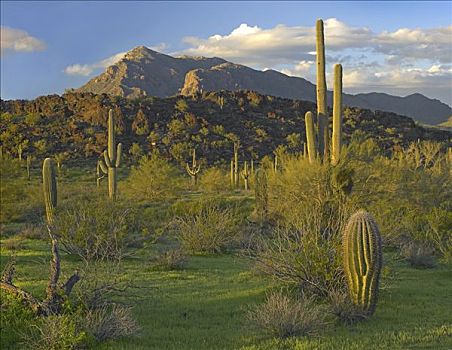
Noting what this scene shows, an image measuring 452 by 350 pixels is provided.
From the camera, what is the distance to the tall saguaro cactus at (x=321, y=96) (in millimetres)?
18344

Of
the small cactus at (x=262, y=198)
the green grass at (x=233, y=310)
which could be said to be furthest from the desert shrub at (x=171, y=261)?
the small cactus at (x=262, y=198)

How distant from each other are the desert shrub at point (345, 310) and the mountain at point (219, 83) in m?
134

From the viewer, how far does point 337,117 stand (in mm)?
18969

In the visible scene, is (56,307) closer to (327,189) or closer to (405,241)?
(327,189)

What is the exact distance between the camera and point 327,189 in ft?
61.4

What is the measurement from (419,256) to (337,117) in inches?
199

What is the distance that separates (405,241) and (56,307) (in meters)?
12.9

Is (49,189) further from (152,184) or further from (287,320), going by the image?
(152,184)

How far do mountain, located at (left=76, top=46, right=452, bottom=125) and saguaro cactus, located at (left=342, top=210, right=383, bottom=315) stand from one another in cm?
13361

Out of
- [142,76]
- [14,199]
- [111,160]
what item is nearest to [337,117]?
[111,160]

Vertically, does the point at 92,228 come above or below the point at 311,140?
below

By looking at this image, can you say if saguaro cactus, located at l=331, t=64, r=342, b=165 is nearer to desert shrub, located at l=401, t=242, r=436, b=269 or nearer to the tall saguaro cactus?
the tall saguaro cactus

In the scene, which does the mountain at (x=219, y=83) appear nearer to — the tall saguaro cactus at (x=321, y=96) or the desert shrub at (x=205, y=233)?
the desert shrub at (x=205, y=233)

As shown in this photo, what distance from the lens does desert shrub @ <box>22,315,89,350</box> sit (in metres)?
7.34
